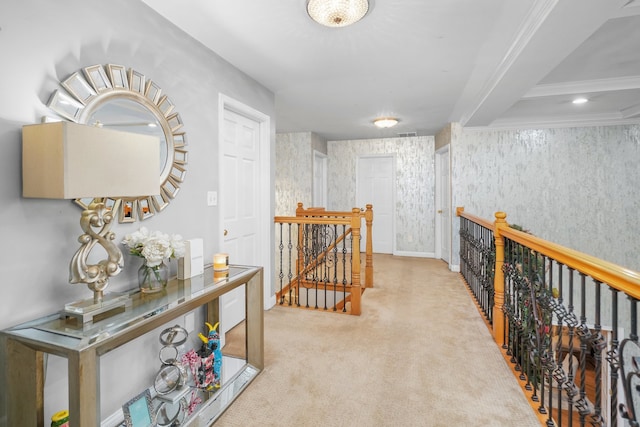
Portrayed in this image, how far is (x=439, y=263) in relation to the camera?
556cm

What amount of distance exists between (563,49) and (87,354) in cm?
326

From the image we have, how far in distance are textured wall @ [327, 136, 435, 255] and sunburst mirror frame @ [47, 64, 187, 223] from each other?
186 inches

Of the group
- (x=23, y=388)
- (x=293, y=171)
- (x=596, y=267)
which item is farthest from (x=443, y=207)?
(x=23, y=388)

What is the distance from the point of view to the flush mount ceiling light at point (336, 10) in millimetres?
1804

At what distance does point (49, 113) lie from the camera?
1.40m

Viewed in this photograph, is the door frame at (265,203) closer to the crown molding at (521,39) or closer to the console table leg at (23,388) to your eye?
the console table leg at (23,388)

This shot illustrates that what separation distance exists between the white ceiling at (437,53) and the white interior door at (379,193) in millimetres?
2117

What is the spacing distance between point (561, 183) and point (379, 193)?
298 cm

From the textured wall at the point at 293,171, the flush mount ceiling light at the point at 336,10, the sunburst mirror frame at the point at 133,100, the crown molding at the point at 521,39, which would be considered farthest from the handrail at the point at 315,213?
the flush mount ceiling light at the point at 336,10

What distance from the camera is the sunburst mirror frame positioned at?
58.2 inches

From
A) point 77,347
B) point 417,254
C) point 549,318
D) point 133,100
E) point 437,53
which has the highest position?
point 437,53

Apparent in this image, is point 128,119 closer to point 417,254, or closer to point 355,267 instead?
point 355,267

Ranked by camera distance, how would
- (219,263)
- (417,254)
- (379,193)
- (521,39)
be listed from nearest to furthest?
(219,263), (521,39), (417,254), (379,193)

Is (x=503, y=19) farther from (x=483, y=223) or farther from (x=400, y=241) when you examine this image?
(x=400, y=241)
